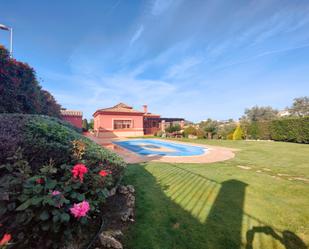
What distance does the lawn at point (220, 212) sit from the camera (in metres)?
2.17

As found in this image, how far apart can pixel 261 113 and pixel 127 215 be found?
40046mm

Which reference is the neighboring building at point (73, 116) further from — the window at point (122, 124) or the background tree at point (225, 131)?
the background tree at point (225, 131)

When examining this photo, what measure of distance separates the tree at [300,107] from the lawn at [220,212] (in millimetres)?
37108

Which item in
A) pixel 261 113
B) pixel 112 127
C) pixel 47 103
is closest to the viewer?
pixel 47 103

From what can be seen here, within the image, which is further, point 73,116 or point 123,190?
point 73,116

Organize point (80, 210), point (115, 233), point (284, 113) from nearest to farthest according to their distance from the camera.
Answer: point (80, 210) → point (115, 233) → point (284, 113)

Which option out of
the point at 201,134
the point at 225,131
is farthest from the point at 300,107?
the point at 201,134

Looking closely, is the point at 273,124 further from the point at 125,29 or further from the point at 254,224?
the point at 254,224

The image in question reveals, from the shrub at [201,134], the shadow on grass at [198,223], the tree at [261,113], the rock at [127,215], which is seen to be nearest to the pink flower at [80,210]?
the shadow on grass at [198,223]

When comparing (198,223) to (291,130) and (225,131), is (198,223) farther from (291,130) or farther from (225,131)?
(225,131)

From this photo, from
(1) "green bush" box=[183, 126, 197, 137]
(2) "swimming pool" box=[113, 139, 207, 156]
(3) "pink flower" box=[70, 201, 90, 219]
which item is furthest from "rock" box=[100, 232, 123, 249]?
(1) "green bush" box=[183, 126, 197, 137]

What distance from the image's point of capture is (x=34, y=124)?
284 centimetres

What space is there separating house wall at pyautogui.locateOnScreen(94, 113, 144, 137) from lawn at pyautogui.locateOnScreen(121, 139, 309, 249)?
20145 mm

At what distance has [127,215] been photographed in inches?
104
